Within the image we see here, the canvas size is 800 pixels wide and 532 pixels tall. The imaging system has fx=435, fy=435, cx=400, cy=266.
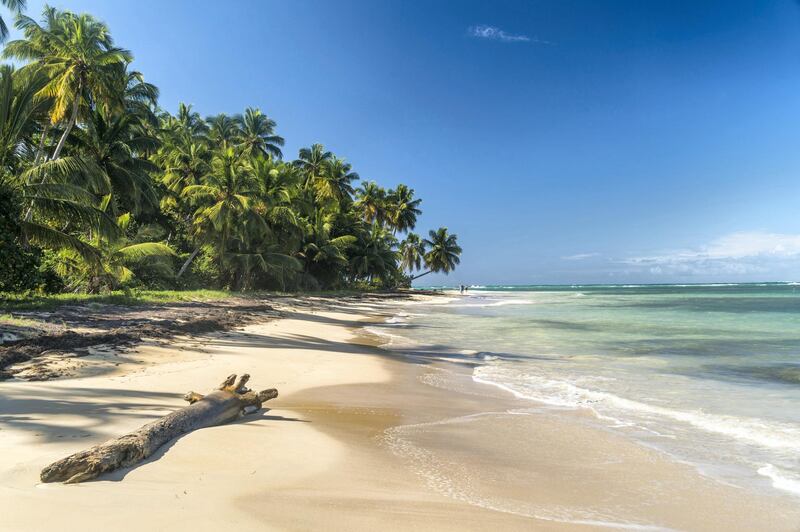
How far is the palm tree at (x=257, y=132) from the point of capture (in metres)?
43.8

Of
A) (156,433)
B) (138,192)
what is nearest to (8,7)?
(138,192)

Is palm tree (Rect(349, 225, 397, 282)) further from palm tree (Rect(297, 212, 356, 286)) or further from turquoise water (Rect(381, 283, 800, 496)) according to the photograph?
turquoise water (Rect(381, 283, 800, 496))

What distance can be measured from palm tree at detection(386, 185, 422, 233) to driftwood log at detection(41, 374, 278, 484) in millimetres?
58064

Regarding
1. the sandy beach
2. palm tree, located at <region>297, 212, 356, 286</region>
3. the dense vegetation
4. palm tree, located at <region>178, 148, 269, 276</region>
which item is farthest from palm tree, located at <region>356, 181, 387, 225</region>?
the sandy beach

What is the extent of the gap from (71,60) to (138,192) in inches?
253

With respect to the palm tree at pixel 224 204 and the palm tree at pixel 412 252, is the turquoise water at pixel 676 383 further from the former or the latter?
the palm tree at pixel 412 252

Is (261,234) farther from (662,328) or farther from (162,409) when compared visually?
(162,409)

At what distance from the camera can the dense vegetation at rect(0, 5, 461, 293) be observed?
1115 cm

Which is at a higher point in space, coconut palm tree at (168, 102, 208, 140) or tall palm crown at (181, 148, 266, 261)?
coconut palm tree at (168, 102, 208, 140)

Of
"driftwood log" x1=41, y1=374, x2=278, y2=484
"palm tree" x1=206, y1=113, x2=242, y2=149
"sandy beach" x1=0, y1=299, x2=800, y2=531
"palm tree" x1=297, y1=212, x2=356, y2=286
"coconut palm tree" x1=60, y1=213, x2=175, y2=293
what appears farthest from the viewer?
"palm tree" x1=206, y1=113, x2=242, y2=149

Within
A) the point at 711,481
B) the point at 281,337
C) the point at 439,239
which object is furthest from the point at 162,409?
the point at 439,239

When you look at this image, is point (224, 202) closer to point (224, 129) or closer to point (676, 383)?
point (224, 129)

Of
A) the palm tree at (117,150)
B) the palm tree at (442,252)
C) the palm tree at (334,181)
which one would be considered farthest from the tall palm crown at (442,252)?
the palm tree at (117,150)

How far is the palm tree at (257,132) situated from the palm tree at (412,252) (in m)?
34.2
